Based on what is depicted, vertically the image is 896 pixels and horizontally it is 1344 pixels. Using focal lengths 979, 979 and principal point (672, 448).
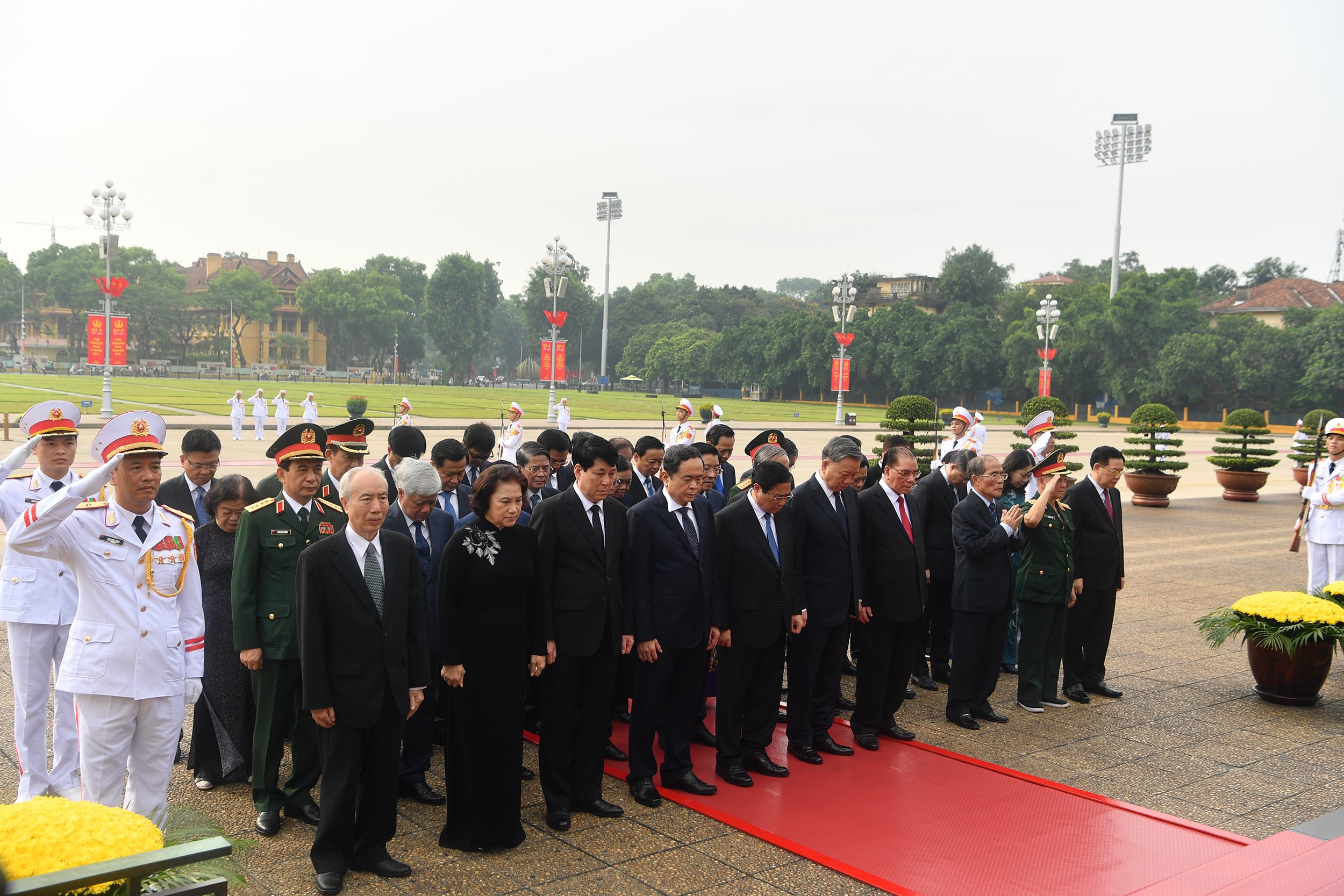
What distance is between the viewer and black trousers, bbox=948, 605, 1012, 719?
634 centimetres

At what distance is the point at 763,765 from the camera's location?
5.36 meters

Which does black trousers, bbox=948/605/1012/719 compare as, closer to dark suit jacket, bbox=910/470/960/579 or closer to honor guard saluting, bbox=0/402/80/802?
dark suit jacket, bbox=910/470/960/579

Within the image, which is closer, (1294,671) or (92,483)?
(92,483)

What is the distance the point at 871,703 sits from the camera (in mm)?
5969

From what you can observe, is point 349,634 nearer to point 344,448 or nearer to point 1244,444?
point 344,448

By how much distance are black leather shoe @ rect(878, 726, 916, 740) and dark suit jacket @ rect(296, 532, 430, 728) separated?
326cm

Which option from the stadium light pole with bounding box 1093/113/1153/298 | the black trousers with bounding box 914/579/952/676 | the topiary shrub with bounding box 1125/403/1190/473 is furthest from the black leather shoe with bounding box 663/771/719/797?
the stadium light pole with bounding box 1093/113/1153/298

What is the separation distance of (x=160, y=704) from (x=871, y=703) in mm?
3925

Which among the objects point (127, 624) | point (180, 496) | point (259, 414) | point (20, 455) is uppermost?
point (20, 455)

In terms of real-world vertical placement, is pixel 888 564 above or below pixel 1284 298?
below

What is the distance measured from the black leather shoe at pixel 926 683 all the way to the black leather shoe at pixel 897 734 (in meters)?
1.15

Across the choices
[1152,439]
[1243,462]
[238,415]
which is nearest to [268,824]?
[1152,439]

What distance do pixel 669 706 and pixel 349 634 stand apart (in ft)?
6.08

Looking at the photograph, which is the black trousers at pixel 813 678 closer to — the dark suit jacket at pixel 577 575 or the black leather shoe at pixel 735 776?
the black leather shoe at pixel 735 776
